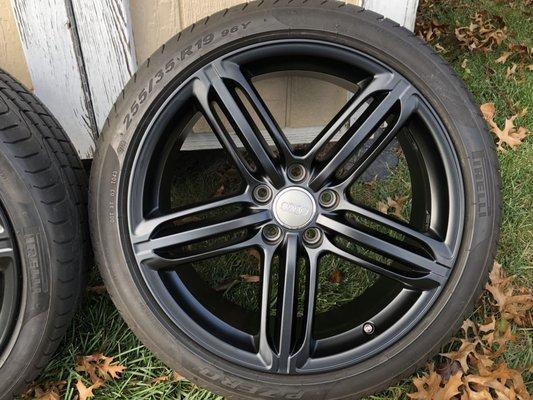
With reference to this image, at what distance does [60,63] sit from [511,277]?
2262 millimetres

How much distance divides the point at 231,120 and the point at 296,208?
1.33ft

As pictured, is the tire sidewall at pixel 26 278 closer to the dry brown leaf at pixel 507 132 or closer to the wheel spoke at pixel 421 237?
the wheel spoke at pixel 421 237

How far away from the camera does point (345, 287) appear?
264 cm

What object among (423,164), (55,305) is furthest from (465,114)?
(55,305)

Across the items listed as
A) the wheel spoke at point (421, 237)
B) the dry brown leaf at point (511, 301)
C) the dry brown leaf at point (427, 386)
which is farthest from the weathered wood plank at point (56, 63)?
the dry brown leaf at point (511, 301)

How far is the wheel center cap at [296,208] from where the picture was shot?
2111 mm

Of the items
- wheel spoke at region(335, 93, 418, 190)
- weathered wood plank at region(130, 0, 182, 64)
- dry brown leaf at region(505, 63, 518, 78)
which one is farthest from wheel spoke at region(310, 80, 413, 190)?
dry brown leaf at region(505, 63, 518, 78)

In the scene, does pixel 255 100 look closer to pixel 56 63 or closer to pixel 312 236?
pixel 312 236

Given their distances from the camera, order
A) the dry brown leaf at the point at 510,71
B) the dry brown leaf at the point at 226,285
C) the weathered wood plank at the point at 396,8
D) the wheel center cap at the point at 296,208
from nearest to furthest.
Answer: the wheel center cap at the point at 296,208 → the weathered wood plank at the point at 396,8 → the dry brown leaf at the point at 226,285 → the dry brown leaf at the point at 510,71

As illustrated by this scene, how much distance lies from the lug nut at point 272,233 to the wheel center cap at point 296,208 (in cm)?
4

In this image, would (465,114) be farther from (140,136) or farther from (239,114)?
(140,136)

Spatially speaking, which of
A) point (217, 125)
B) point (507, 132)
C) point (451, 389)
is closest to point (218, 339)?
point (217, 125)

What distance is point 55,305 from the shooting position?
2.02m

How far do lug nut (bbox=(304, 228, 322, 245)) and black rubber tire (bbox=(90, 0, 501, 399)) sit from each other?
47 centimetres
